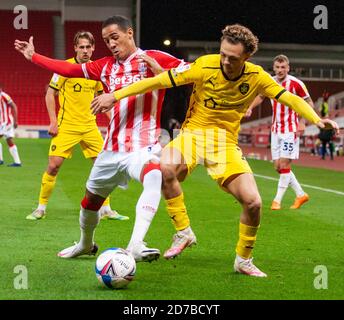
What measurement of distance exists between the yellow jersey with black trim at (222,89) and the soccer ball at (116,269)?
1.41 metres

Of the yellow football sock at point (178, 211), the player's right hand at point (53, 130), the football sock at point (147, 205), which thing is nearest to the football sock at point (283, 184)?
the player's right hand at point (53, 130)

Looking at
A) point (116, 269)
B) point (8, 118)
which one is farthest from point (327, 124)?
point (8, 118)

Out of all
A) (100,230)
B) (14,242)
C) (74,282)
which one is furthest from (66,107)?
(74,282)

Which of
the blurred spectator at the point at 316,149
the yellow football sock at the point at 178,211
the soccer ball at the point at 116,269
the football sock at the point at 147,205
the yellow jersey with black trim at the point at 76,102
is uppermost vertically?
the yellow jersey with black trim at the point at 76,102

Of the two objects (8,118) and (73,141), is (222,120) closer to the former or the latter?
(73,141)

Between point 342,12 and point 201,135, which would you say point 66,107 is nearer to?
point 201,135

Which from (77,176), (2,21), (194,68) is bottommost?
(77,176)

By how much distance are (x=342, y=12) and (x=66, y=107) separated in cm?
2742

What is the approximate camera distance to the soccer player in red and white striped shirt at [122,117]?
5.63 meters

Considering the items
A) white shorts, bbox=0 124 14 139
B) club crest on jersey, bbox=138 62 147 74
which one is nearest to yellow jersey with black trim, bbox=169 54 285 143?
club crest on jersey, bbox=138 62 147 74

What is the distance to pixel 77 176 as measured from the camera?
1525 centimetres

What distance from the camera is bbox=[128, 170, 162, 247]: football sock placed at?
5.21m

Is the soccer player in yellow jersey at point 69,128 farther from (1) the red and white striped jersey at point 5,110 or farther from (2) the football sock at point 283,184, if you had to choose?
(1) the red and white striped jersey at point 5,110

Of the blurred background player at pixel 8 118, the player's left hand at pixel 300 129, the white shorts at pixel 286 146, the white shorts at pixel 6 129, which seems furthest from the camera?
the white shorts at pixel 6 129
